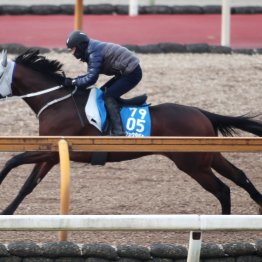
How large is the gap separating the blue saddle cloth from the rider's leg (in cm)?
5

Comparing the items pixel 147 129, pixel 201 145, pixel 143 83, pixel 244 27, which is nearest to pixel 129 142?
pixel 201 145

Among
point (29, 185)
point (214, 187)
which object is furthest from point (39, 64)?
point (214, 187)

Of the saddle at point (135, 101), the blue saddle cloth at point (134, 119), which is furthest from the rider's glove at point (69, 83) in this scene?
the saddle at point (135, 101)

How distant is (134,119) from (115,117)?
171 millimetres

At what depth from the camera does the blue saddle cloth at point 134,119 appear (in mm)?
10320

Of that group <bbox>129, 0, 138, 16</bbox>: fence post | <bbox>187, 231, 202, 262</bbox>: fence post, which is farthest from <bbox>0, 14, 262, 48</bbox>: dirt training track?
<bbox>187, 231, 202, 262</bbox>: fence post

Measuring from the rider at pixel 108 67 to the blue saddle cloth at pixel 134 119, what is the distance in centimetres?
5

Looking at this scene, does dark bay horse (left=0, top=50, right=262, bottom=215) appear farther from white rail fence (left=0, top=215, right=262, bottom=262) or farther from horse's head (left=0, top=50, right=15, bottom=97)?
white rail fence (left=0, top=215, right=262, bottom=262)

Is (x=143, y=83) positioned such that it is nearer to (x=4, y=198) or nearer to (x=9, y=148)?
(x=4, y=198)

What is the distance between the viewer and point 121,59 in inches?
412

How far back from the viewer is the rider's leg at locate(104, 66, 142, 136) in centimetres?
1033

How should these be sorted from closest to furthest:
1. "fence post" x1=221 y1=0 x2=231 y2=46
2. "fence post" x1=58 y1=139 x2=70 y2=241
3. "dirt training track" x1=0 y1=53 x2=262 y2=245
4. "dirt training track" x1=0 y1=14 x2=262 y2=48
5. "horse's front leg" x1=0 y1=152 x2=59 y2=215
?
"fence post" x1=58 y1=139 x2=70 y2=241
"horse's front leg" x1=0 y1=152 x2=59 y2=215
"dirt training track" x1=0 y1=53 x2=262 y2=245
"fence post" x1=221 y1=0 x2=231 y2=46
"dirt training track" x1=0 y1=14 x2=262 y2=48

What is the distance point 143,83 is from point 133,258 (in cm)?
726

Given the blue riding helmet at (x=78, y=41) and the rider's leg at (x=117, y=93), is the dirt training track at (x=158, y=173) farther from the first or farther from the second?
the blue riding helmet at (x=78, y=41)
